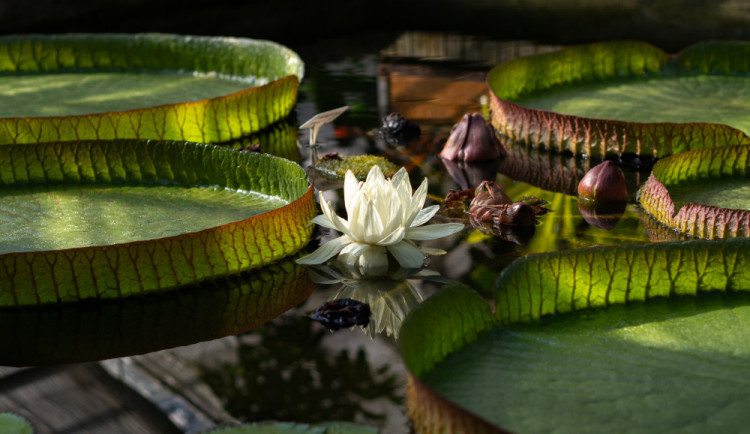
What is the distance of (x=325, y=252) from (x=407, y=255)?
166mm

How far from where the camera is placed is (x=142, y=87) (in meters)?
3.33

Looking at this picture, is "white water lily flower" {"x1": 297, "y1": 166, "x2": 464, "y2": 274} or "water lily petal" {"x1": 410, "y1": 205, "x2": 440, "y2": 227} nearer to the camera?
"white water lily flower" {"x1": 297, "y1": 166, "x2": 464, "y2": 274}

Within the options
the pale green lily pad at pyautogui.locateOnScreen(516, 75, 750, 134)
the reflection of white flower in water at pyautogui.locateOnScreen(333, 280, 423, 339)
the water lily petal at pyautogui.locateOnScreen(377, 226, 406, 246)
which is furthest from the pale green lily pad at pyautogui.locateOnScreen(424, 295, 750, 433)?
the pale green lily pad at pyautogui.locateOnScreen(516, 75, 750, 134)

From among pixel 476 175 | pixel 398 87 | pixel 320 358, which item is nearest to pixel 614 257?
pixel 320 358

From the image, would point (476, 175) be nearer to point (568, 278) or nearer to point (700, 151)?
point (700, 151)

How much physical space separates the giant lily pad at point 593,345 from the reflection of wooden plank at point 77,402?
1.33ft

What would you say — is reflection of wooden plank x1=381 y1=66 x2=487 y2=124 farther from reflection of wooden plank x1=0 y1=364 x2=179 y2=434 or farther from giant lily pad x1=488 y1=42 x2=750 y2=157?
reflection of wooden plank x1=0 y1=364 x2=179 y2=434

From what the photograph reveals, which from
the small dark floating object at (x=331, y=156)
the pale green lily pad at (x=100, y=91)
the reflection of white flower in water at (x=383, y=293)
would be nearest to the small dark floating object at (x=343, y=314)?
the reflection of white flower in water at (x=383, y=293)

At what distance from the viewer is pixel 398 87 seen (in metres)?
3.48

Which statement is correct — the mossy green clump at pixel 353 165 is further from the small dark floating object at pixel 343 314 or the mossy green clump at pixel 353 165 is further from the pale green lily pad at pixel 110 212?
the small dark floating object at pixel 343 314

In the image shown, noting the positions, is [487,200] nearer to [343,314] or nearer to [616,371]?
[343,314]

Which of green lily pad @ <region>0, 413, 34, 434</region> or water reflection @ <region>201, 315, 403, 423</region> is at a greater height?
green lily pad @ <region>0, 413, 34, 434</region>

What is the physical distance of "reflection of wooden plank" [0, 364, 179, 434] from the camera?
4.22 ft

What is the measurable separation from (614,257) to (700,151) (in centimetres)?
81
